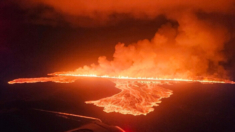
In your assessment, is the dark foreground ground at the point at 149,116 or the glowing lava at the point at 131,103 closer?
the dark foreground ground at the point at 149,116

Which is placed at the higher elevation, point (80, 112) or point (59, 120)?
point (59, 120)

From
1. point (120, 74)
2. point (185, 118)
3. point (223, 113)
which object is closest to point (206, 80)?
point (120, 74)

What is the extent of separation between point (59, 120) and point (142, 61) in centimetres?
2638

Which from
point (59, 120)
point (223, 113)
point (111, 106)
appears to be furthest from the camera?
point (111, 106)

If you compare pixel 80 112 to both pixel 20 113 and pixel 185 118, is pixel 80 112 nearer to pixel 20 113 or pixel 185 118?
pixel 185 118

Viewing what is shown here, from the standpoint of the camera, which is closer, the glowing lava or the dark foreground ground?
the dark foreground ground

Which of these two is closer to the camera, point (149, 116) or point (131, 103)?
point (149, 116)

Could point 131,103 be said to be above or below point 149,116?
→ above

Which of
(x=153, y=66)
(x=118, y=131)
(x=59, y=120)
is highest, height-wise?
(x=153, y=66)

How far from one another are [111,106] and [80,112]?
2146mm

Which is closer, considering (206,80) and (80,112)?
(80,112)

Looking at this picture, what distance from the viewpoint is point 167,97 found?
1351 cm

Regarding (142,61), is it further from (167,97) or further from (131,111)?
(131,111)

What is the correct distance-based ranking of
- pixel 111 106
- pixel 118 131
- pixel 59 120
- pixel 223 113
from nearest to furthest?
1. pixel 59 120
2. pixel 118 131
3. pixel 223 113
4. pixel 111 106
